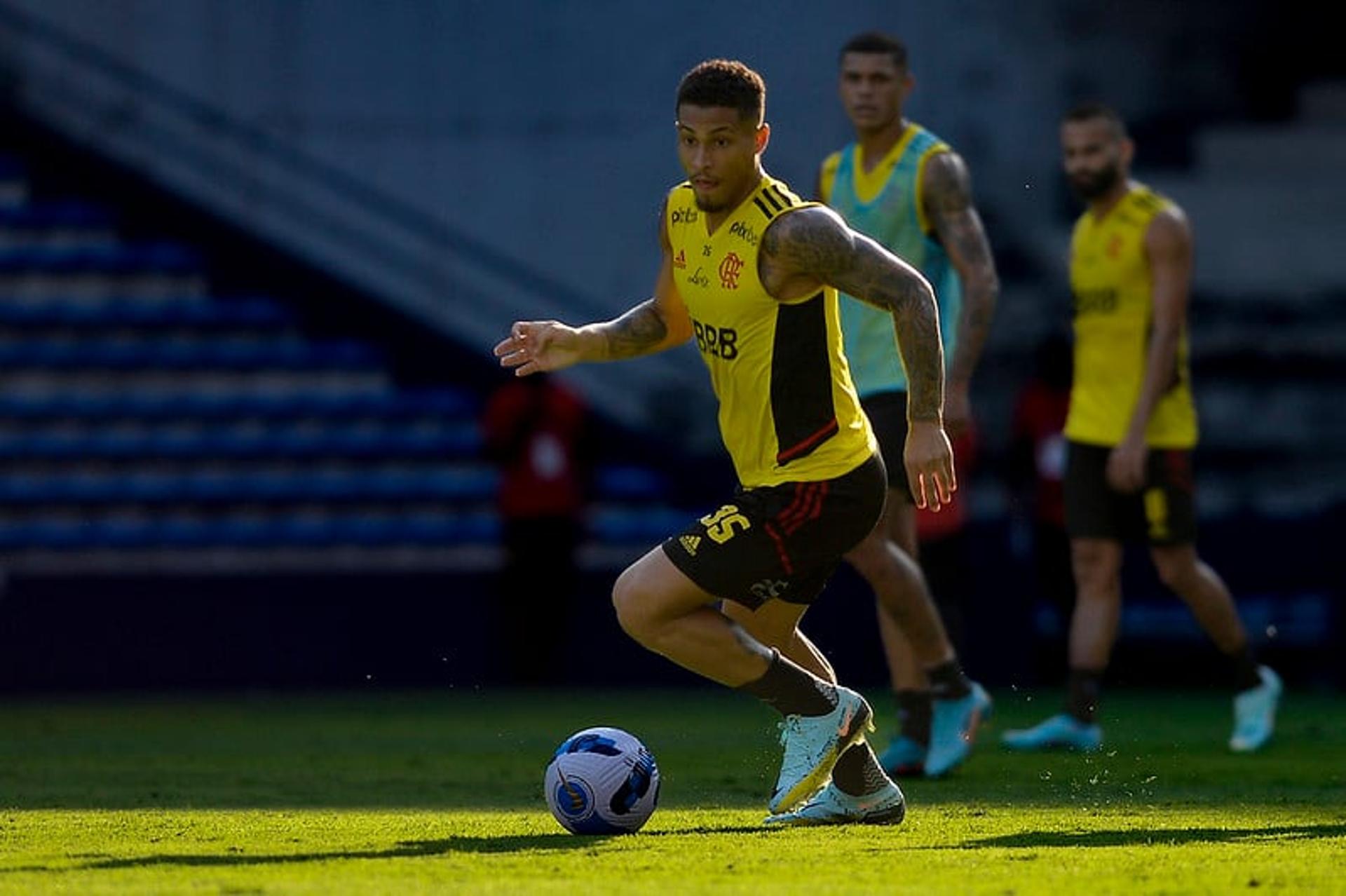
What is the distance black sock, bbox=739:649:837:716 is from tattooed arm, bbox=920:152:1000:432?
1.85 m

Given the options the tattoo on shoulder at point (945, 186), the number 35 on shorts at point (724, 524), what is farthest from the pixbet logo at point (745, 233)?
the tattoo on shoulder at point (945, 186)

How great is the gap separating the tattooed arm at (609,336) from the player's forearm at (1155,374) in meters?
3.03

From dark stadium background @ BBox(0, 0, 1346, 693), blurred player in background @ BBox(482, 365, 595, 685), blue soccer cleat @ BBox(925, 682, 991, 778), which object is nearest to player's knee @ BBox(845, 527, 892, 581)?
blue soccer cleat @ BBox(925, 682, 991, 778)

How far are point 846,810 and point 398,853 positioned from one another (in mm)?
1284

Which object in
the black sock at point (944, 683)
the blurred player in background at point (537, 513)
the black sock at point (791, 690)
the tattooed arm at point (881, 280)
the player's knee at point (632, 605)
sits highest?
the tattooed arm at point (881, 280)

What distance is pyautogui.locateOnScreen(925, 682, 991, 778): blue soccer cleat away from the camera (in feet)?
26.3

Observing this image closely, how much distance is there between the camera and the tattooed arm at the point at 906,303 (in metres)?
5.92

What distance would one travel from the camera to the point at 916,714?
805 cm

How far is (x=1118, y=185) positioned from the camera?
31.8 feet

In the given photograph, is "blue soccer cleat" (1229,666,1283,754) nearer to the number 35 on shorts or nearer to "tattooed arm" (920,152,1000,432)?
"tattooed arm" (920,152,1000,432)

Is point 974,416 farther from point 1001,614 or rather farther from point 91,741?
point 91,741

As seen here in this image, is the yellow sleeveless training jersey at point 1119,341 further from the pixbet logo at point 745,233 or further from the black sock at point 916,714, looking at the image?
the pixbet logo at point 745,233

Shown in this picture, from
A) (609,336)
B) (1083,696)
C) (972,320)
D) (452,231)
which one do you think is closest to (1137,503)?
(1083,696)

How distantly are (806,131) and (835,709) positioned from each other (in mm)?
12012
